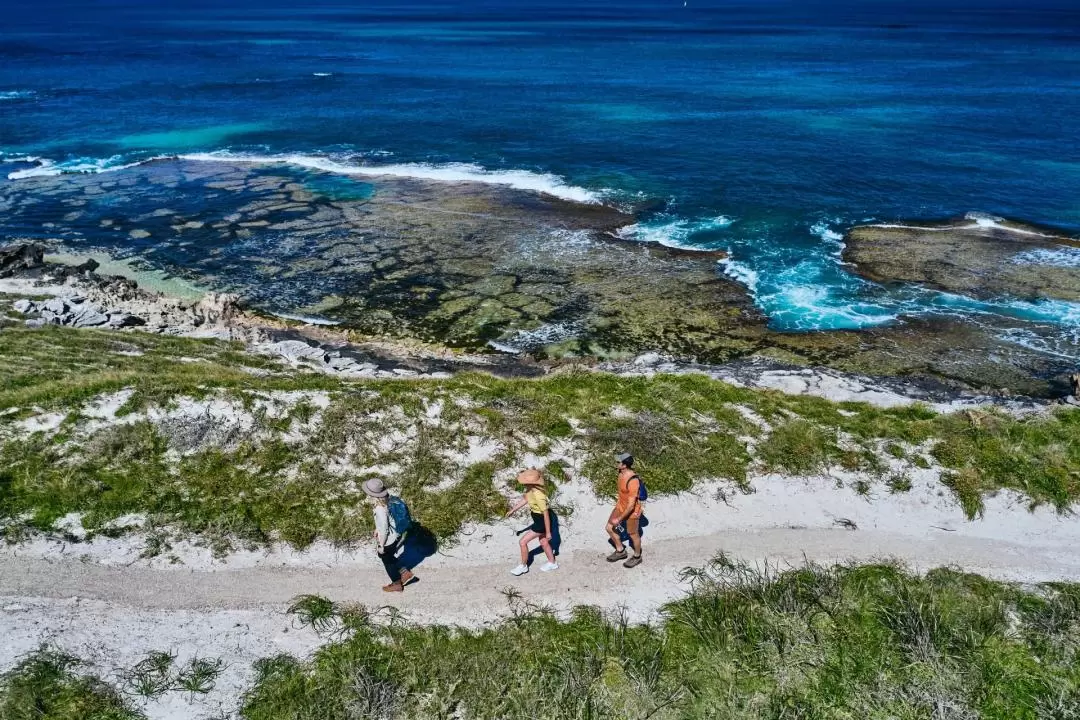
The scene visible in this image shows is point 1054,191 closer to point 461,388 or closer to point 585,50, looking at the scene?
point 461,388

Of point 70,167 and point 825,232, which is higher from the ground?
point 825,232

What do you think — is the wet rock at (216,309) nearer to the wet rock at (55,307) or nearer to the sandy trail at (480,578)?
the wet rock at (55,307)

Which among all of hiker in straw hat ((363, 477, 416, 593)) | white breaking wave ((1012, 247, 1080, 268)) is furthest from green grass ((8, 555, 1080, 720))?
white breaking wave ((1012, 247, 1080, 268))

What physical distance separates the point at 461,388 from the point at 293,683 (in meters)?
10.2

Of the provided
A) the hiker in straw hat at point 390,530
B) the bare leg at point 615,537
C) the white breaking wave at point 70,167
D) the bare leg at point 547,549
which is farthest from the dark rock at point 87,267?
the bare leg at point 615,537

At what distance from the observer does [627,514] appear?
13.6 meters

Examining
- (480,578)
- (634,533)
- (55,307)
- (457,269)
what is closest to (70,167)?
(55,307)

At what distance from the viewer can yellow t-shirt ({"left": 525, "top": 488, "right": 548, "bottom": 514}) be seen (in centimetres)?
1327

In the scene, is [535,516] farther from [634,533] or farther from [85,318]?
[85,318]

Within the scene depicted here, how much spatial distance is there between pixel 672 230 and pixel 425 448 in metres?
30.4

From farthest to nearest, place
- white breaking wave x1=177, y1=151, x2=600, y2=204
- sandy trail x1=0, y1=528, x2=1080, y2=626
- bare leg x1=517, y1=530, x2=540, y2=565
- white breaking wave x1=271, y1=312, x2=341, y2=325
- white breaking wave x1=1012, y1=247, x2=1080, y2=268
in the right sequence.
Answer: white breaking wave x1=177, y1=151, x2=600, y2=204, white breaking wave x1=1012, y1=247, x2=1080, y2=268, white breaking wave x1=271, y1=312, x2=341, y2=325, bare leg x1=517, y1=530, x2=540, y2=565, sandy trail x1=0, y1=528, x2=1080, y2=626

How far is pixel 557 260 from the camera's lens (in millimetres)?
39562

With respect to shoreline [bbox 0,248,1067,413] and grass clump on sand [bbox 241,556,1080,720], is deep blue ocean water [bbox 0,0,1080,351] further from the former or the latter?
grass clump on sand [bbox 241,556,1080,720]

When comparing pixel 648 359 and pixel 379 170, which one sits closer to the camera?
pixel 648 359
